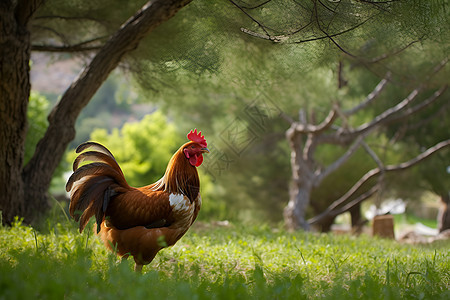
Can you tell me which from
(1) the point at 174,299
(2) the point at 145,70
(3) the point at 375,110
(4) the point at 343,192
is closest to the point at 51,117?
(2) the point at 145,70

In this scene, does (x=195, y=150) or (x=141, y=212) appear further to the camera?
(x=195, y=150)

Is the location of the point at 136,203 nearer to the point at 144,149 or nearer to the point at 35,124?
the point at 35,124

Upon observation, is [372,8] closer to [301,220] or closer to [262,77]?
[262,77]

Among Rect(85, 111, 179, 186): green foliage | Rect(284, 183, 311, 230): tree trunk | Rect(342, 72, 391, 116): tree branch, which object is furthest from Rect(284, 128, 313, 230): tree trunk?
Rect(85, 111, 179, 186): green foliage

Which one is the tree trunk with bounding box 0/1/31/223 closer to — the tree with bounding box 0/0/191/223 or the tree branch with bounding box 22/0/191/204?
the tree with bounding box 0/0/191/223

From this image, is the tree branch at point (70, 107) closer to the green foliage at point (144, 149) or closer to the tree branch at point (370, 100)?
the tree branch at point (370, 100)

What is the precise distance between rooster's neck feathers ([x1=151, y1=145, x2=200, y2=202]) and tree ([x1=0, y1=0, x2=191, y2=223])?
4.97ft

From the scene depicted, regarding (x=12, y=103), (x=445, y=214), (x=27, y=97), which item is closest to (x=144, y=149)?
(x=445, y=214)

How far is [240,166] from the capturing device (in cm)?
1138

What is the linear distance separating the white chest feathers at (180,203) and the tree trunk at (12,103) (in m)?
2.23

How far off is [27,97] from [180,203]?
2.36 m

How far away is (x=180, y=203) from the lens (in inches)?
101

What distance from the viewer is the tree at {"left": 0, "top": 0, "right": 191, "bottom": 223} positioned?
380 cm

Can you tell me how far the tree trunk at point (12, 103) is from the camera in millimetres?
3791
